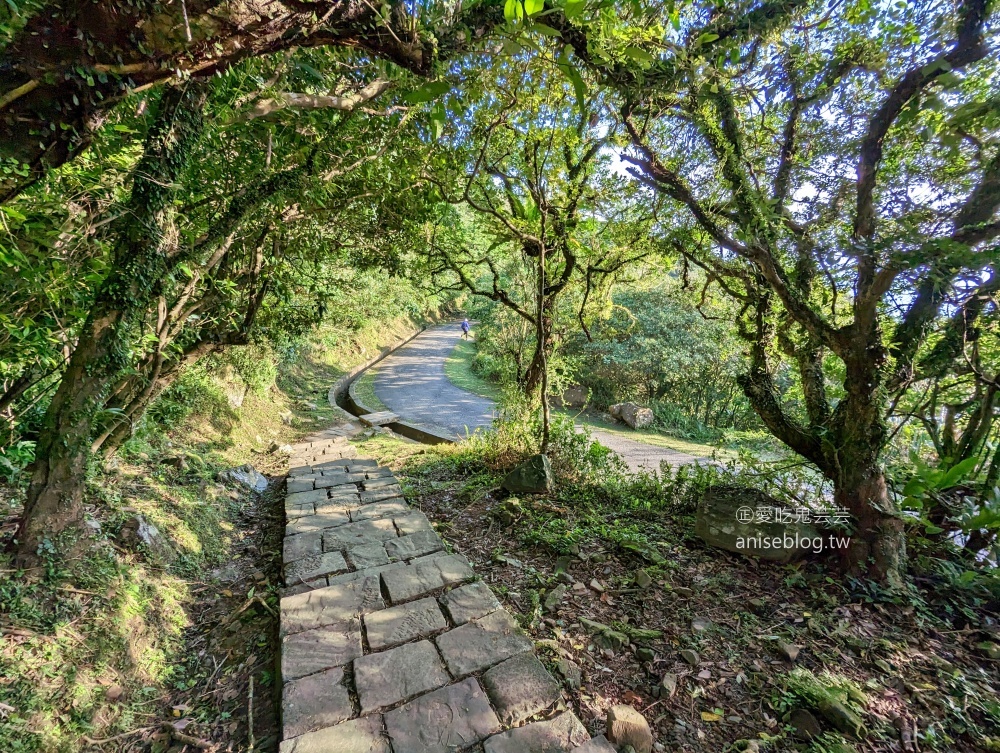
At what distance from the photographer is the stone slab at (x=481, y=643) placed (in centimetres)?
197

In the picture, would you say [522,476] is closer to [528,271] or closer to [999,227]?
[528,271]

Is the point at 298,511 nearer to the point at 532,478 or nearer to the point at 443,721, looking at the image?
the point at 532,478

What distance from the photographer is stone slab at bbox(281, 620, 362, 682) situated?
1935 mm

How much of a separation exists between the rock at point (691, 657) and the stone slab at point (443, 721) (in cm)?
116

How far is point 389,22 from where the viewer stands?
1.48 meters

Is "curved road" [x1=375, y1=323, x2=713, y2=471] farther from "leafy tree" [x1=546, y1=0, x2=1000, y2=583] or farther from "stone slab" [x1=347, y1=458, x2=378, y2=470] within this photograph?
"leafy tree" [x1=546, y1=0, x2=1000, y2=583]

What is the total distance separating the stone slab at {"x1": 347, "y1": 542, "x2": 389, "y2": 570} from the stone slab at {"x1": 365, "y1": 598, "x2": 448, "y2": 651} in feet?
1.72

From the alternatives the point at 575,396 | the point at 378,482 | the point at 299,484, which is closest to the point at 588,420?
the point at 575,396

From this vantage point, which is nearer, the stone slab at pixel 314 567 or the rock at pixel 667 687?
the rock at pixel 667 687

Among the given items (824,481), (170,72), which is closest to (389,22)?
(170,72)

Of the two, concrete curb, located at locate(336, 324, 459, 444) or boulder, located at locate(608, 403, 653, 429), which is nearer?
concrete curb, located at locate(336, 324, 459, 444)

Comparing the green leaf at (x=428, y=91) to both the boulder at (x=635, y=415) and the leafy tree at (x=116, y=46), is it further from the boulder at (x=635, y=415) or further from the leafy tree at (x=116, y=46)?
the boulder at (x=635, y=415)

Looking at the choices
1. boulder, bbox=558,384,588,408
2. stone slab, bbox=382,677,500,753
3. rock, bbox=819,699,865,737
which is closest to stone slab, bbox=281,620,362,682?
stone slab, bbox=382,677,500,753

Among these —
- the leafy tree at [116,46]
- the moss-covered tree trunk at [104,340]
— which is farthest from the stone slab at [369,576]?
the leafy tree at [116,46]
